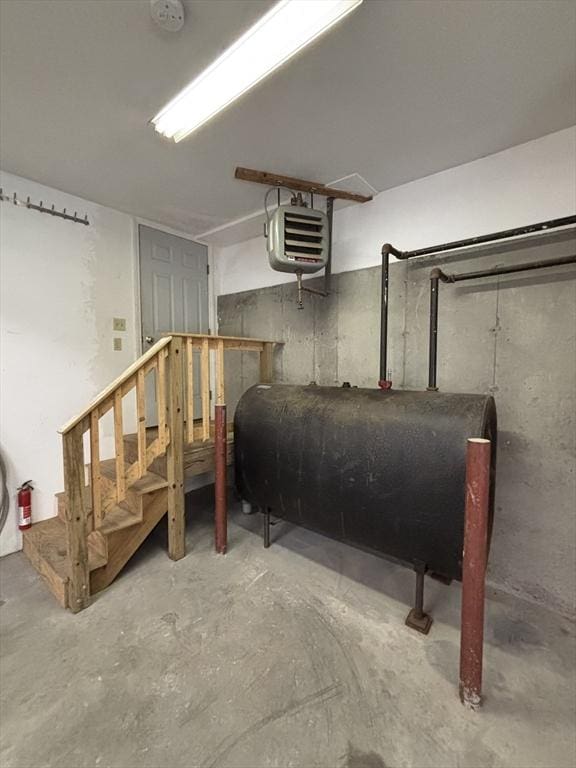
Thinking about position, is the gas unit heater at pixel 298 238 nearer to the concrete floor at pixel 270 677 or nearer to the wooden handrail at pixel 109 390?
the wooden handrail at pixel 109 390

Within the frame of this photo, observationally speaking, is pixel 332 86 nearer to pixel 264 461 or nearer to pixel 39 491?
pixel 264 461

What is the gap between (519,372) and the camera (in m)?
1.92

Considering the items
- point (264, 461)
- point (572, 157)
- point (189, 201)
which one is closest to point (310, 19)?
point (572, 157)

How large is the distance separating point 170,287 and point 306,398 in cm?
204

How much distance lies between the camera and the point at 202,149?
2.00 meters

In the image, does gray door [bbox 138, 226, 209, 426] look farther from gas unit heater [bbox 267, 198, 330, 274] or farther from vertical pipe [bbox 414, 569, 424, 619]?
vertical pipe [bbox 414, 569, 424, 619]

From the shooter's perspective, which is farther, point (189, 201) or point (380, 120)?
point (189, 201)

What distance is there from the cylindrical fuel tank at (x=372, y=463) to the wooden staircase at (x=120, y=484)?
1.61 ft

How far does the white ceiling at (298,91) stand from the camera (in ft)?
4.03

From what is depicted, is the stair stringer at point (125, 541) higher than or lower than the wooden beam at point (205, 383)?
lower

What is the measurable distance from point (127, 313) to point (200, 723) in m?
2.84

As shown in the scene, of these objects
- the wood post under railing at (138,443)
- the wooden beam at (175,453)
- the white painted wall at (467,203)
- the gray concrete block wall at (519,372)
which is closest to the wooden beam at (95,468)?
the wood post under railing at (138,443)

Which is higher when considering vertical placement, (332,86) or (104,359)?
(332,86)

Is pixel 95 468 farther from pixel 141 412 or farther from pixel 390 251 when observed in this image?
pixel 390 251
